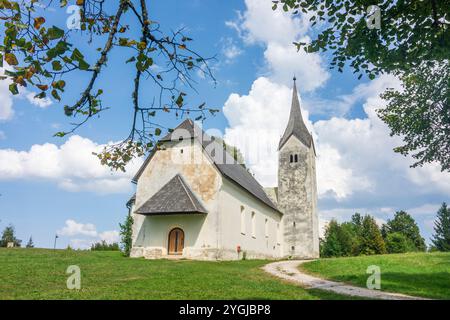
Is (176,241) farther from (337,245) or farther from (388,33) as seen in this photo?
(337,245)

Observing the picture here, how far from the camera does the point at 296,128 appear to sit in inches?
1892

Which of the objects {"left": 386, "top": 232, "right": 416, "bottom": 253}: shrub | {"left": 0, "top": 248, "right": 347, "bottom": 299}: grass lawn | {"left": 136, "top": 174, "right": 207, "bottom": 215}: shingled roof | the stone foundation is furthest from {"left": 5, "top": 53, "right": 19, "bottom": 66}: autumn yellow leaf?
{"left": 386, "top": 232, "right": 416, "bottom": 253}: shrub

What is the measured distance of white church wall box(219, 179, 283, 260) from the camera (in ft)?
88.8

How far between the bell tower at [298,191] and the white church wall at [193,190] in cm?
1988

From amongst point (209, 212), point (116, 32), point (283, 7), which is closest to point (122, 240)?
point (209, 212)

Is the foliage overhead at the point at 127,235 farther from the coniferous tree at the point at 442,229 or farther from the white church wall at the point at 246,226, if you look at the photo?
the coniferous tree at the point at 442,229

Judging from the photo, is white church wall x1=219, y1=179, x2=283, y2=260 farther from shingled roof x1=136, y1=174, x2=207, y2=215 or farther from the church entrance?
the church entrance

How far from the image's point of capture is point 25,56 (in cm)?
416

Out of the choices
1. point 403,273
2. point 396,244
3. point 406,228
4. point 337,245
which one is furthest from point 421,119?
point 406,228

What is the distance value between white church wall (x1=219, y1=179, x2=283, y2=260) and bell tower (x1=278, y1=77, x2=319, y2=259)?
2830 mm

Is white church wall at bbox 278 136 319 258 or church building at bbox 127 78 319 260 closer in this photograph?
church building at bbox 127 78 319 260

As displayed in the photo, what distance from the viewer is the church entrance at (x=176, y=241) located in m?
26.4
